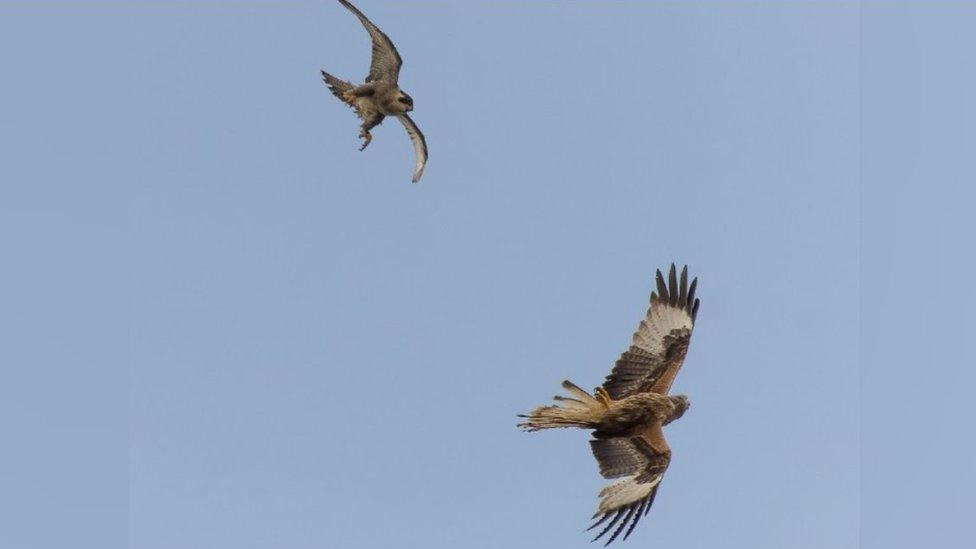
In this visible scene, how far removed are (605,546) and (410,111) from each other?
A: 7122 millimetres

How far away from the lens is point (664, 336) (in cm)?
1462

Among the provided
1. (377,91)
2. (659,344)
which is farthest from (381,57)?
(659,344)

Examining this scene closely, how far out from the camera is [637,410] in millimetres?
13609

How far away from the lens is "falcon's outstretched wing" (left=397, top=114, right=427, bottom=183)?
58.3 feet

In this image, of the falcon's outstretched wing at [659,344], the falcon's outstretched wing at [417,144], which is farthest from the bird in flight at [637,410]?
the falcon's outstretched wing at [417,144]

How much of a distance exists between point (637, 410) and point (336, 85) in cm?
672

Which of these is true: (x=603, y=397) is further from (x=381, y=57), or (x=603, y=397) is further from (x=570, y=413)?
(x=381, y=57)

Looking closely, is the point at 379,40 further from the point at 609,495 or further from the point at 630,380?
the point at 609,495

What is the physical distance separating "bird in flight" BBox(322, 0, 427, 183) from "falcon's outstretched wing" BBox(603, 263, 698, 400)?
4376mm

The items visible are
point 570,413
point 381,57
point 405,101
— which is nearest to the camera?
point 570,413

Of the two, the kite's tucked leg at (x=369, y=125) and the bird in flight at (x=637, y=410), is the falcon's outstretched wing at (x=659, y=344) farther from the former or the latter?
the kite's tucked leg at (x=369, y=125)

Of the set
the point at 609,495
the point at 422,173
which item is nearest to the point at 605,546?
the point at 609,495

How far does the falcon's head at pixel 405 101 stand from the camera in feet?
56.2

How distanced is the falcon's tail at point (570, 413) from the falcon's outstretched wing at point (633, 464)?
1.53ft
